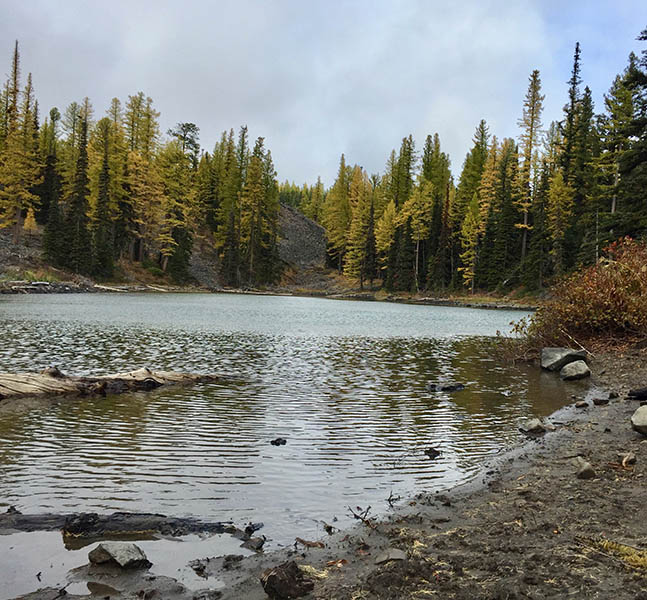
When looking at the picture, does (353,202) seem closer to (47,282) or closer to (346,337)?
(47,282)

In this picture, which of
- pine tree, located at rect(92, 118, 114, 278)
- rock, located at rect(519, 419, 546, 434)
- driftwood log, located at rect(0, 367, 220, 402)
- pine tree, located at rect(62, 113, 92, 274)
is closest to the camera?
rock, located at rect(519, 419, 546, 434)

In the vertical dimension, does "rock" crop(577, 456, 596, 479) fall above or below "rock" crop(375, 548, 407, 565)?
above

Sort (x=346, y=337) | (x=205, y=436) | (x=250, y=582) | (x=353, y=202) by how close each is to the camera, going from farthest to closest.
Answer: (x=353, y=202) < (x=346, y=337) < (x=205, y=436) < (x=250, y=582)

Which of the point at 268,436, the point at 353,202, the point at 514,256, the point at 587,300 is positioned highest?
the point at 353,202

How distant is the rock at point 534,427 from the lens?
27.9ft

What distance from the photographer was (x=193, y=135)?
3376 inches

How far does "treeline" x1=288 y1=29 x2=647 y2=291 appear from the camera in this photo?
1799 inches

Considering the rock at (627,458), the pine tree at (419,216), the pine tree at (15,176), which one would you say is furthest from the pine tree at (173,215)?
the rock at (627,458)

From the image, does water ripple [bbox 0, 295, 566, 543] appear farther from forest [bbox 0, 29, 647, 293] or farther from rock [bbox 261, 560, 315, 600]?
forest [bbox 0, 29, 647, 293]

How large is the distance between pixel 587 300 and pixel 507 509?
1350 cm

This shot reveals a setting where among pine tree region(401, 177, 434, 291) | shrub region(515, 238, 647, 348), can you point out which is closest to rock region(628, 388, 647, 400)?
shrub region(515, 238, 647, 348)

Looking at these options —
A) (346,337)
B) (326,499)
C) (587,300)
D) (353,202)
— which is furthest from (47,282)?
(353,202)

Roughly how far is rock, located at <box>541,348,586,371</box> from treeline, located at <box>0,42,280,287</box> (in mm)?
55728

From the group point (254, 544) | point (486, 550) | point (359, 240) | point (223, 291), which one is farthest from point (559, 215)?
point (254, 544)
